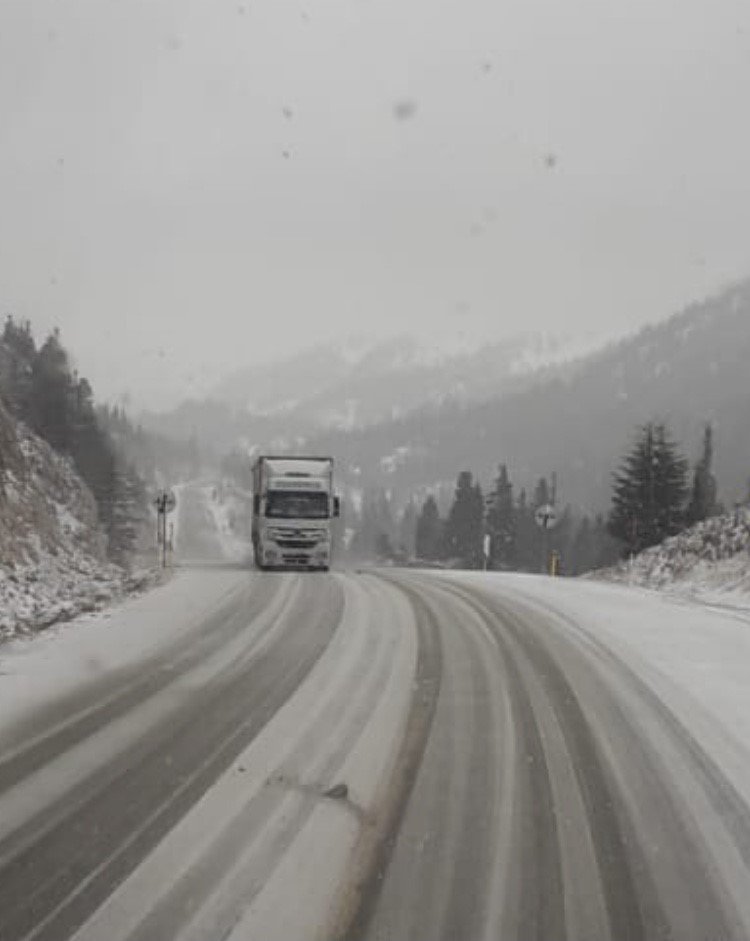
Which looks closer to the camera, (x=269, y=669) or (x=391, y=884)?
(x=391, y=884)

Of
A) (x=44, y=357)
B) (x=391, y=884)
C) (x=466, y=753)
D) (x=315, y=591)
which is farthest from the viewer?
(x=44, y=357)

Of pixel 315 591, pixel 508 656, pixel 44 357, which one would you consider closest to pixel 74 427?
pixel 44 357

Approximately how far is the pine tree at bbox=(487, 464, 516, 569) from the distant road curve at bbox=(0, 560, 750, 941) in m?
85.3

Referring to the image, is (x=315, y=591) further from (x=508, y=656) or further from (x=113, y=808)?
(x=113, y=808)

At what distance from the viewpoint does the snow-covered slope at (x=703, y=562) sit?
2089 centimetres

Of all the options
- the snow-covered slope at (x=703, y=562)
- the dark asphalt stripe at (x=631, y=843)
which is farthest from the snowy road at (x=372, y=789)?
the snow-covered slope at (x=703, y=562)

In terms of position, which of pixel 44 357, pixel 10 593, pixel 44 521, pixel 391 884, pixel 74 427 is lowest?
pixel 391 884

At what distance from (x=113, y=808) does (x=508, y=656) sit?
6381mm

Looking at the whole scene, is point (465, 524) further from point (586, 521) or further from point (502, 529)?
point (586, 521)

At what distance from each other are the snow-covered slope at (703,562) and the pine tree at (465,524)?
77055mm

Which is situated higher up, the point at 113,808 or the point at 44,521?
the point at 44,521

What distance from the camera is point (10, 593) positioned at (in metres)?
16.7

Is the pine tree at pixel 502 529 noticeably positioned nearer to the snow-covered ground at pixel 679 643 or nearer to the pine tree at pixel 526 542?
the pine tree at pixel 526 542

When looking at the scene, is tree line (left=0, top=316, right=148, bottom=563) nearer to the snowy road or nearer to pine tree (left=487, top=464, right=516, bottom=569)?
pine tree (left=487, top=464, right=516, bottom=569)
